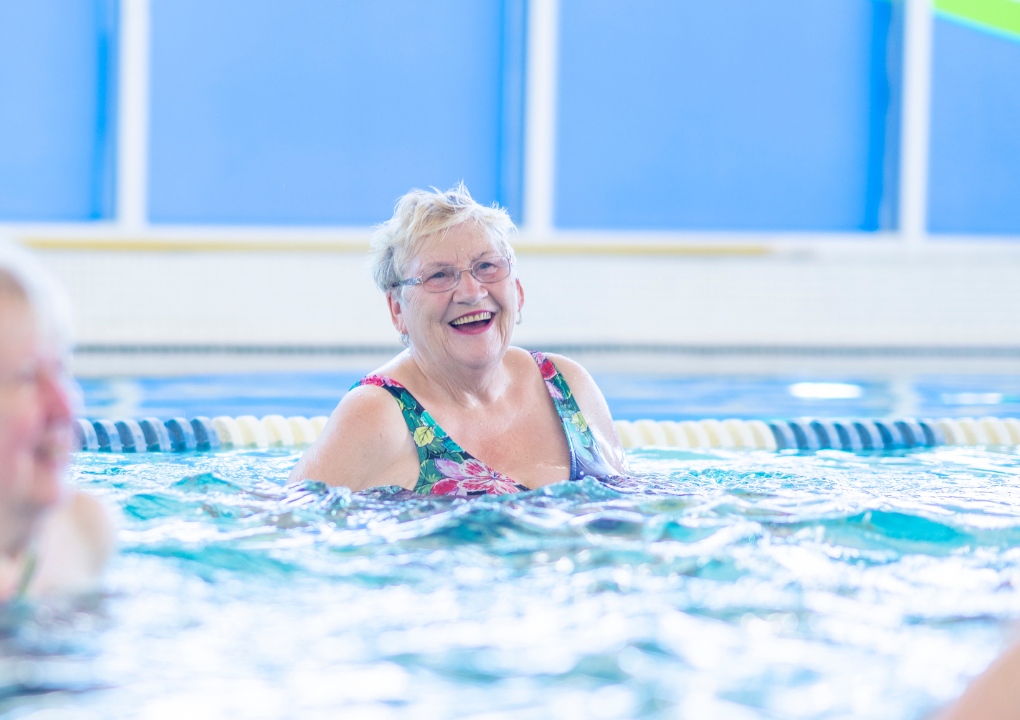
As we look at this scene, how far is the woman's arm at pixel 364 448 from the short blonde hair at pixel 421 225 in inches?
13.5

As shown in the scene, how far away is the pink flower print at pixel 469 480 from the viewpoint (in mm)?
2629

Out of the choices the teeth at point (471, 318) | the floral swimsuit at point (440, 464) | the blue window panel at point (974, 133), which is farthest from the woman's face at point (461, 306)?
the blue window panel at point (974, 133)

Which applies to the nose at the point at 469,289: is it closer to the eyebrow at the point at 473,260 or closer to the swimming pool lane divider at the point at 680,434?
the eyebrow at the point at 473,260

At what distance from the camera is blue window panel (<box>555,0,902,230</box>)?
8953 millimetres

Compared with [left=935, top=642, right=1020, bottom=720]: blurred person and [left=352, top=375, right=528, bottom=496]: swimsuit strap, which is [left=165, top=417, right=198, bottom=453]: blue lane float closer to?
[left=352, top=375, right=528, bottom=496]: swimsuit strap

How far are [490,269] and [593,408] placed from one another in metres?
0.54

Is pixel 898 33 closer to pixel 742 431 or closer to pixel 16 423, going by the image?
pixel 742 431

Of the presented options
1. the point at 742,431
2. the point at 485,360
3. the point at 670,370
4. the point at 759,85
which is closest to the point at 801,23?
the point at 759,85

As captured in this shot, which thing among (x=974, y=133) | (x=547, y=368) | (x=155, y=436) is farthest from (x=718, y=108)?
(x=547, y=368)

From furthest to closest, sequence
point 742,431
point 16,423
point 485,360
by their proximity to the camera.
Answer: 1. point 742,431
2. point 485,360
3. point 16,423

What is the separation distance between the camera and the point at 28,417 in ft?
4.11

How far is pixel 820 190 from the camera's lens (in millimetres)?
9141

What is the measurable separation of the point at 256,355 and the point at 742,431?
427 cm

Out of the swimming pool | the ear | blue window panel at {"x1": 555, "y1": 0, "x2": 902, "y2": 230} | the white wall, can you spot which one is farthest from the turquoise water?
blue window panel at {"x1": 555, "y1": 0, "x2": 902, "y2": 230}
